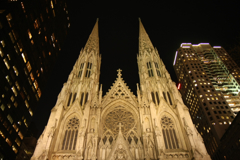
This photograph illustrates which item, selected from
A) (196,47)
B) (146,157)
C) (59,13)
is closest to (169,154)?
(146,157)

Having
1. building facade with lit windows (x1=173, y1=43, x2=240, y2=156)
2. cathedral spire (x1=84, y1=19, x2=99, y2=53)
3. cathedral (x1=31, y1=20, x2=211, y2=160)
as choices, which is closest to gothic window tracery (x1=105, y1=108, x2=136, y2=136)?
cathedral (x1=31, y1=20, x2=211, y2=160)

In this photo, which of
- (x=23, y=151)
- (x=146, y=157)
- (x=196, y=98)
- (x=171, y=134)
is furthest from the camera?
(x=196, y=98)

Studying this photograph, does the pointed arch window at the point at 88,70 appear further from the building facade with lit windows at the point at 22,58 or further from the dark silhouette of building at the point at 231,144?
the dark silhouette of building at the point at 231,144

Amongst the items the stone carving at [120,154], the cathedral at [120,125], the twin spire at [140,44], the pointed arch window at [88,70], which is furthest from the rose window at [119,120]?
the twin spire at [140,44]

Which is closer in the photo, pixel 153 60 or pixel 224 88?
pixel 153 60

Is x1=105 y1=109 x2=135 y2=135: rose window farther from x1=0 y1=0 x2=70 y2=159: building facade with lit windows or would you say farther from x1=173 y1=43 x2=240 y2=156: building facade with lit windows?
x1=173 y1=43 x2=240 y2=156: building facade with lit windows

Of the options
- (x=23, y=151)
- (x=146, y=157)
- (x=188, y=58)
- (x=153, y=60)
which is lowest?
(x=146, y=157)

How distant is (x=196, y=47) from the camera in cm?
8462

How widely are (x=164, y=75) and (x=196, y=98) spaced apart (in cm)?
3029

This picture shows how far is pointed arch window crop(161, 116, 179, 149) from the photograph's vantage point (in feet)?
83.1

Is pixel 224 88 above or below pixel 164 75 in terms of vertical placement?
above

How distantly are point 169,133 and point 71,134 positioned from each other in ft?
44.6

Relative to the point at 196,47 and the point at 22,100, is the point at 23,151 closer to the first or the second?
the point at 22,100

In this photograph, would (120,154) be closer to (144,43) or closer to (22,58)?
(22,58)
